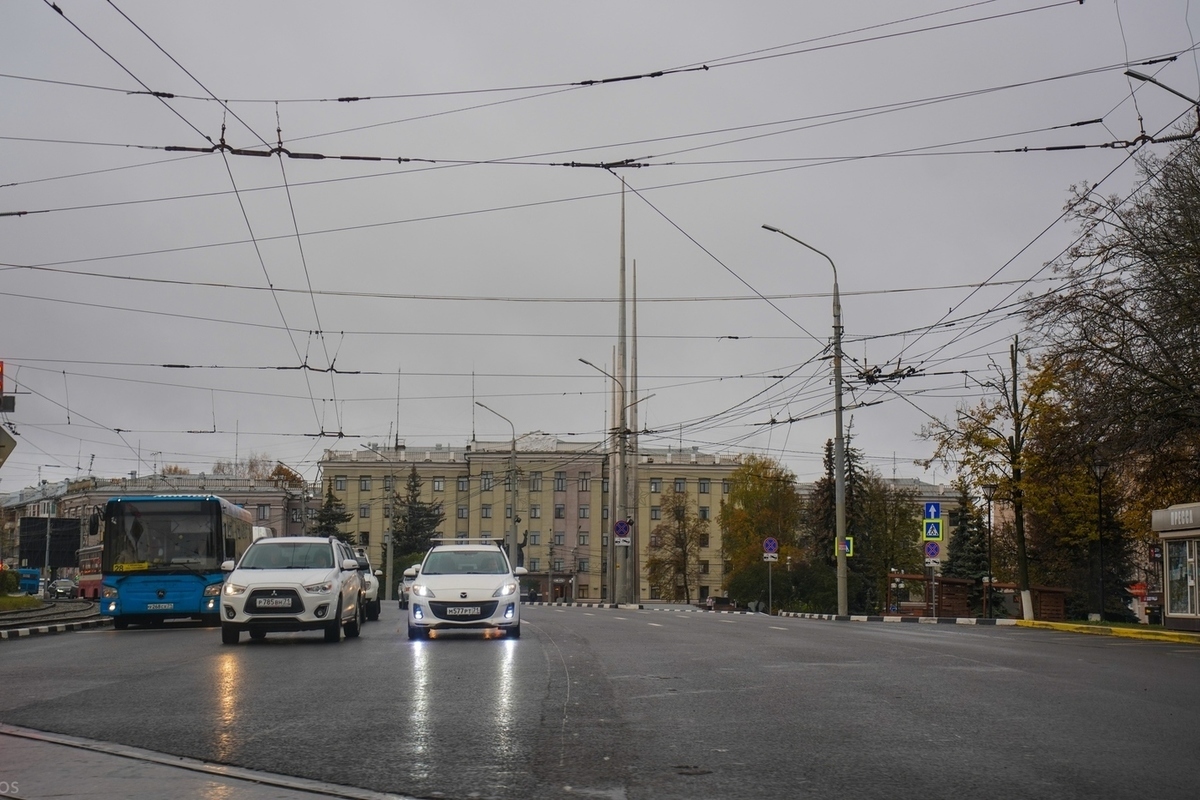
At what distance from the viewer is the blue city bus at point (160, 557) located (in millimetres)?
26297

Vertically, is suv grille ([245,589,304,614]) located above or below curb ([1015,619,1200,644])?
above

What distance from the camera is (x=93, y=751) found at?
8000 mm

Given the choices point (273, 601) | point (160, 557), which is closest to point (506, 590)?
point (273, 601)

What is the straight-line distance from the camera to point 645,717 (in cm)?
964

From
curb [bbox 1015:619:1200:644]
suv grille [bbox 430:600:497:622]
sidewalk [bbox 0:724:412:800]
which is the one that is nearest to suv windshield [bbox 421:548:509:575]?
suv grille [bbox 430:600:497:622]

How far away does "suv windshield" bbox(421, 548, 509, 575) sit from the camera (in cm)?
2045

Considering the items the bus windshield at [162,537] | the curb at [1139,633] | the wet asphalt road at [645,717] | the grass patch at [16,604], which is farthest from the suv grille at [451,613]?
the grass patch at [16,604]

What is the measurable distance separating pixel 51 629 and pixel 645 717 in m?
21.0

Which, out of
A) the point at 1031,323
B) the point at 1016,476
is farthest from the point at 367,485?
the point at 1031,323

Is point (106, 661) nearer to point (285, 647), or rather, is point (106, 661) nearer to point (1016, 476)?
point (285, 647)

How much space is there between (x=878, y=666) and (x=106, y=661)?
9528mm

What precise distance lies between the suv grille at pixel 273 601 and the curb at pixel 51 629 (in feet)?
25.6

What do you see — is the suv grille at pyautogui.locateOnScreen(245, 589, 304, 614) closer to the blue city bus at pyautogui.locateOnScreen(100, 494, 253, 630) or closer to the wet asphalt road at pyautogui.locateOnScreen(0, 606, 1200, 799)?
the wet asphalt road at pyautogui.locateOnScreen(0, 606, 1200, 799)

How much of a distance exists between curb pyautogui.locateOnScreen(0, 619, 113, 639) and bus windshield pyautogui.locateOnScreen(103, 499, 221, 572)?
5.63 ft
